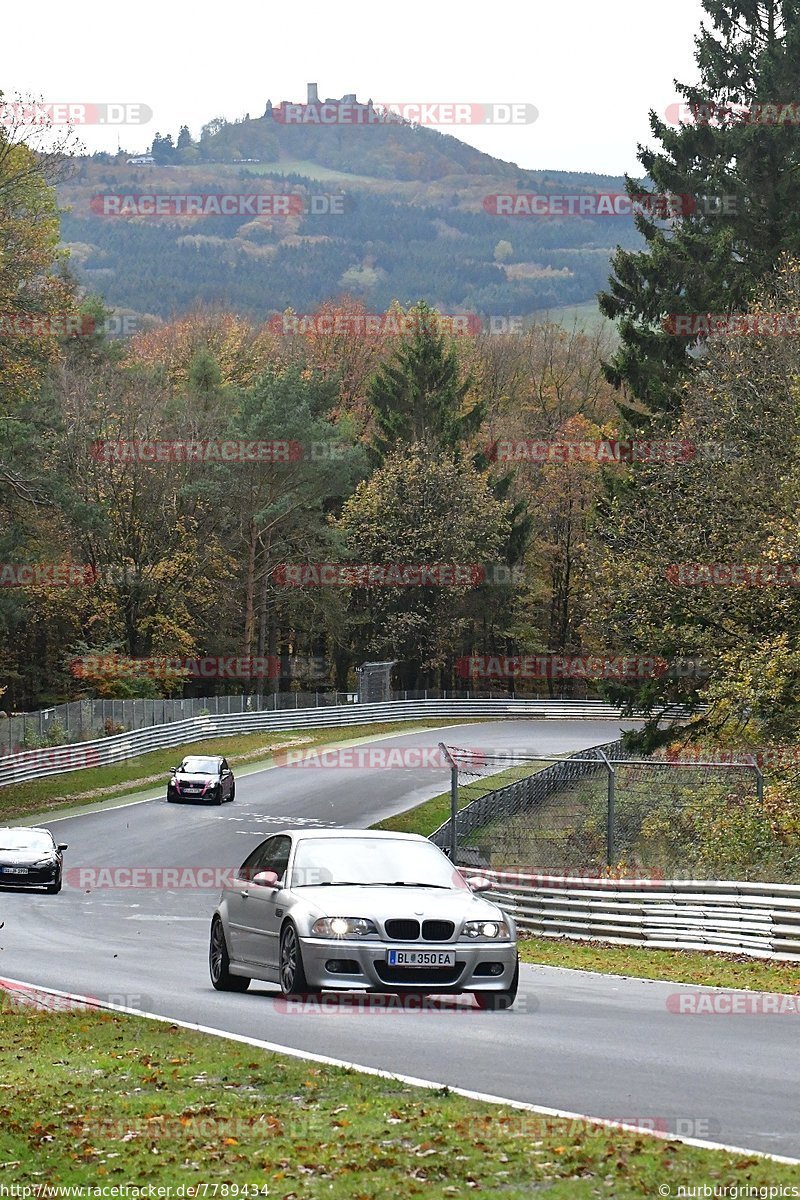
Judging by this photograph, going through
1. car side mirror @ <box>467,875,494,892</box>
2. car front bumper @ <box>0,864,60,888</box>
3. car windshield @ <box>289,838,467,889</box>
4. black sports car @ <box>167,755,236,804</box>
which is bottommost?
black sports car @ <box>167,755,236,804</box>

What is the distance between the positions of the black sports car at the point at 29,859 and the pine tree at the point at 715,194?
22.2 m

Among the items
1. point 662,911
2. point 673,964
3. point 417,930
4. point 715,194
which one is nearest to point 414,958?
point 417,930

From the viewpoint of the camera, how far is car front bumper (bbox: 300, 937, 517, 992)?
12688mm

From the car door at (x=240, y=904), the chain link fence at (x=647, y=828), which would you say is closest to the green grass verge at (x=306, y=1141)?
the car door at (x=240, y=904)

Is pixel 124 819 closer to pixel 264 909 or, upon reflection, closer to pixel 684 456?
pixel 684 456

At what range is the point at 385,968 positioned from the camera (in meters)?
12.7

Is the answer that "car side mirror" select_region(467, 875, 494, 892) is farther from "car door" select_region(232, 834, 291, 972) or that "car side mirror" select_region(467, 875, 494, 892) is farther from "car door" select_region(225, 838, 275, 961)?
"car door" select_region(225, 838, 275, 961)

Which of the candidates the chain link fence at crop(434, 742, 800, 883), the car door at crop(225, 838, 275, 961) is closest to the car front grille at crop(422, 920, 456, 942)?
the car door at crop(225, 838, 275, 961)

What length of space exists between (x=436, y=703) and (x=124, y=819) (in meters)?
36.3

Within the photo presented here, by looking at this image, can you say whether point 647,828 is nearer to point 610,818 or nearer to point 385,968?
point 610,818

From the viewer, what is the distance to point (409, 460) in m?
84.7

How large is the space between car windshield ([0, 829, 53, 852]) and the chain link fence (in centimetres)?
845

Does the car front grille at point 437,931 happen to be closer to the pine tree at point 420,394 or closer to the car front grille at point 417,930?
the car front grille at point 417,930

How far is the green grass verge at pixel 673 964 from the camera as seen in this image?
57.3 ft
